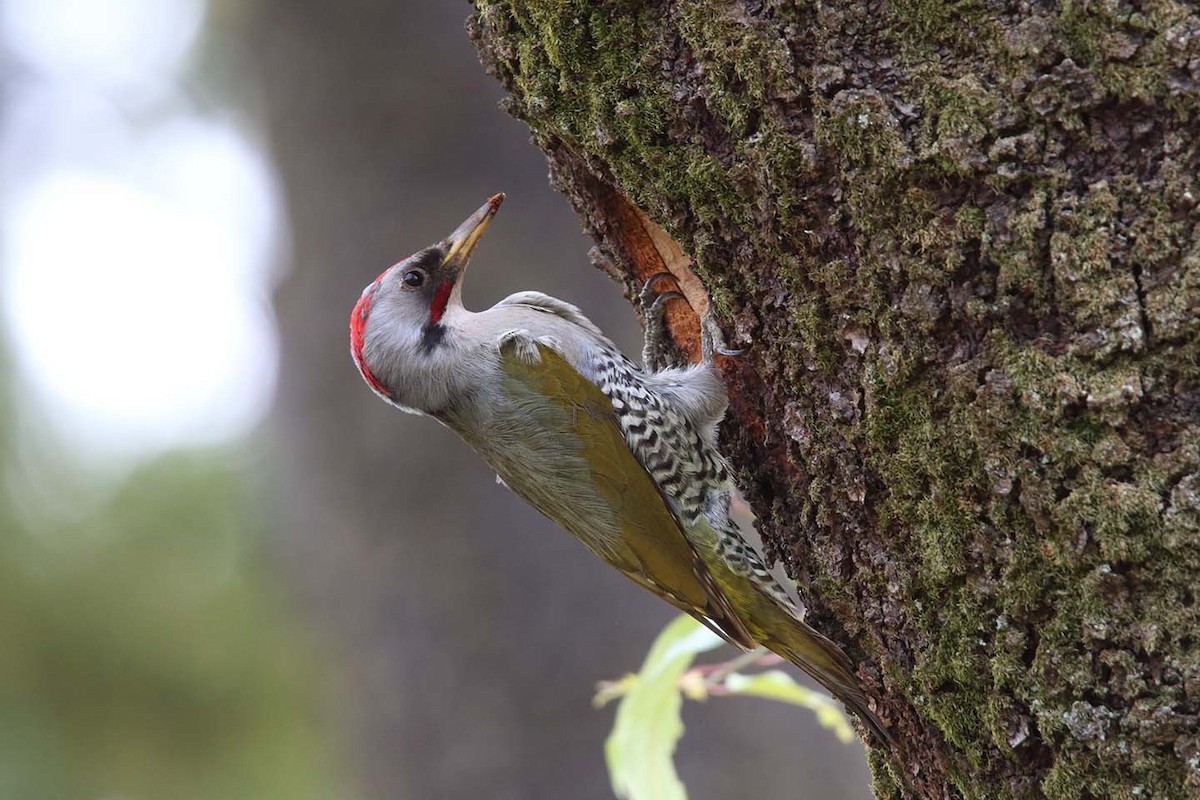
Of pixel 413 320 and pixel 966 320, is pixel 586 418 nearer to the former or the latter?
pixel 413 320

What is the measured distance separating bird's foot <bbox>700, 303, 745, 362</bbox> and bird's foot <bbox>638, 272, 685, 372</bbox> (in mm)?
141

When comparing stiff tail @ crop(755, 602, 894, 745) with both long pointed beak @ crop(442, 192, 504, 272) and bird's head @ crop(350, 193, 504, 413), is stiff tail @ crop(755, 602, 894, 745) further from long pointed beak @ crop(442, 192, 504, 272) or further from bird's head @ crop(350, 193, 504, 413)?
long pointed beak @ crop(442, 192, 504, 272)

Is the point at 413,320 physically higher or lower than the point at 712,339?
higher

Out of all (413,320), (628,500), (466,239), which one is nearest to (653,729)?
(628,500)

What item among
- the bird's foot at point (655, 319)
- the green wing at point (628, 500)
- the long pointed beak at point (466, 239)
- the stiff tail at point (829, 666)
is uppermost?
the long pointed beak at point (466, 239)

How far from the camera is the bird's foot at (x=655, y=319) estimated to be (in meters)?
2.91

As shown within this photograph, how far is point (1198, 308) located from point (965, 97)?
1.57ft

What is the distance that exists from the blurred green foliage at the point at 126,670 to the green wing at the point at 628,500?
6.25m

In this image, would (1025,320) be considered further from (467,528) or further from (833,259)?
(467,528)

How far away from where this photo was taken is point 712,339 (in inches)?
105

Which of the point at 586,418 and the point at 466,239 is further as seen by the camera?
the point at 466,239

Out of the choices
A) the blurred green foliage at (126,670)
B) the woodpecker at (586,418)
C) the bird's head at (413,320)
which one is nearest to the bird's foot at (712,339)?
the woodpecker at (586,418)

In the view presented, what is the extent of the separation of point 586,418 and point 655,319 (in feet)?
1.11

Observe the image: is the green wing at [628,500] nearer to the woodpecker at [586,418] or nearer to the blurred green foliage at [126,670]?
the woodpecker at [586,418]
